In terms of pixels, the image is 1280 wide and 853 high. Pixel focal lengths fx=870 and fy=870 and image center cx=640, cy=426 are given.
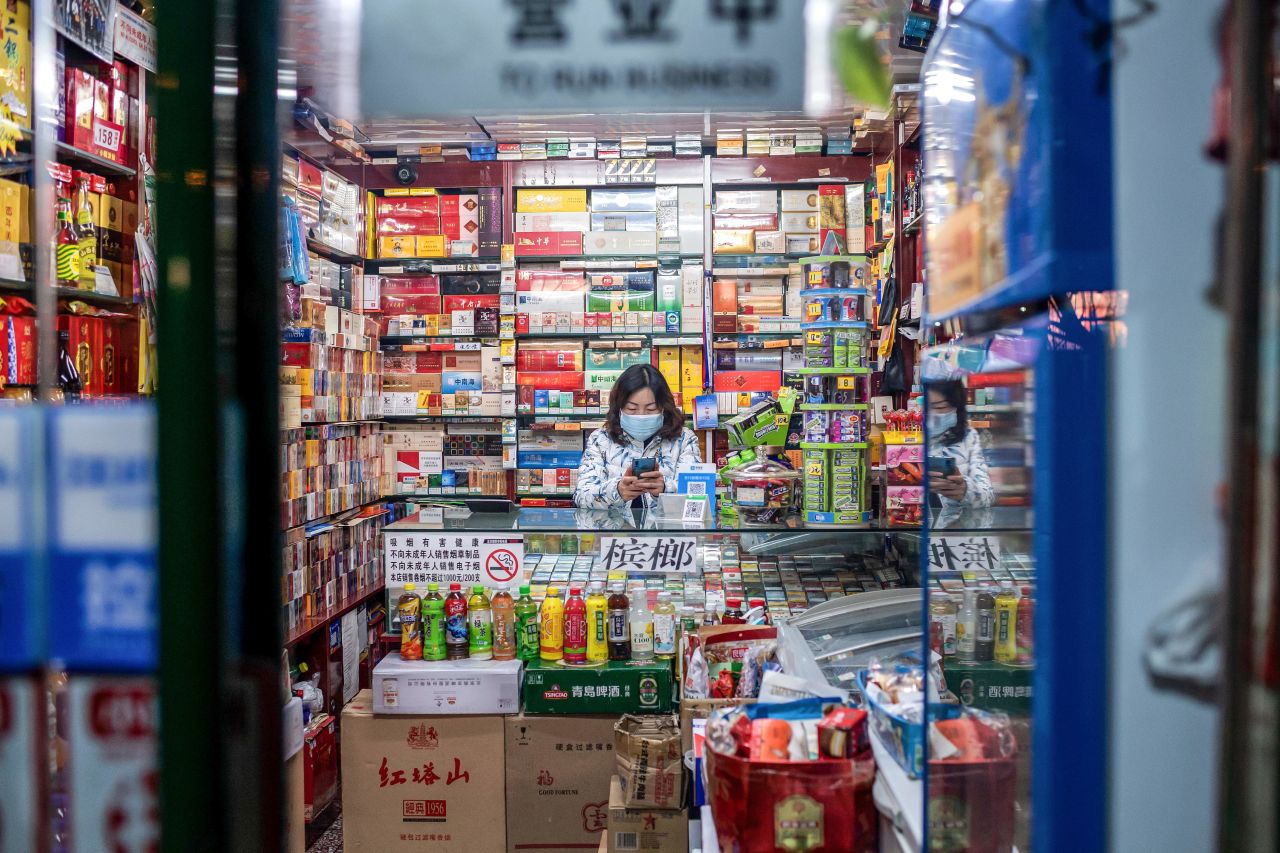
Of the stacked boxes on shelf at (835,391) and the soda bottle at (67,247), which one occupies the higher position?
the soda bottle at (67,247)

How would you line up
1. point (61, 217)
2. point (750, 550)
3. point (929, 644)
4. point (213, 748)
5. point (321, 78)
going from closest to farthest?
point (213, 748) < point (321, 78) < point (929, 644) < point (61, 217) < point (750, 550)

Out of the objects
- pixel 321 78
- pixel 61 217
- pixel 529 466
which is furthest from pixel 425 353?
pixel 321 78

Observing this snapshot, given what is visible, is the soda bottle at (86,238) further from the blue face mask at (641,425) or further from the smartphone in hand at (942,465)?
the smartphone in hand at (942,465)

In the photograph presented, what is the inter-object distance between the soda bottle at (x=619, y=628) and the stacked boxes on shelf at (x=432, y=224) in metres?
4.09

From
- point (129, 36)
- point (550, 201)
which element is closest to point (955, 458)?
point (129, 36)

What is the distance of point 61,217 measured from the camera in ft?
9.77

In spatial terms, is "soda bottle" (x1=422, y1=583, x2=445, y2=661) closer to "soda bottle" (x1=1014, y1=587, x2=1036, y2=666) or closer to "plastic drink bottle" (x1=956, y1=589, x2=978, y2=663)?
"plastic drink bottle" (x1=956, y1=589, x2=978, y2=663)

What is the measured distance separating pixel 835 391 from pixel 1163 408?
9.62ft

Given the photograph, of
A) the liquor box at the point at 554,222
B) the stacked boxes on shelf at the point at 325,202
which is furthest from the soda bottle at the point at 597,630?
the liquor box at the point at 554,222

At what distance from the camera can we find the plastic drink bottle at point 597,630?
10.6 ft

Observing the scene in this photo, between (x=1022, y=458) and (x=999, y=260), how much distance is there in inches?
7.6

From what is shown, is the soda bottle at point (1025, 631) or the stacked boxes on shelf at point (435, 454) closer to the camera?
the soda bottle at point (1025, 631)

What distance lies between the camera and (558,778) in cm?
319

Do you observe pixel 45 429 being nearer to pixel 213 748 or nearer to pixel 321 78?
pixel 213 748
